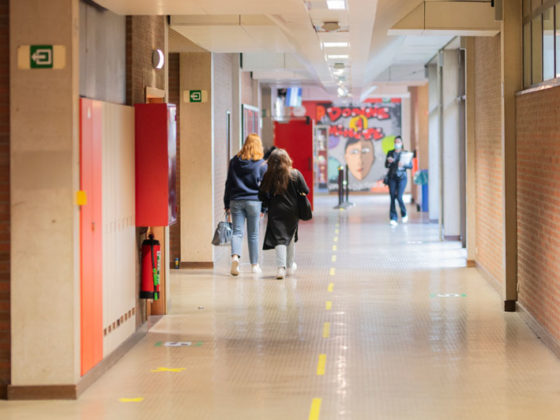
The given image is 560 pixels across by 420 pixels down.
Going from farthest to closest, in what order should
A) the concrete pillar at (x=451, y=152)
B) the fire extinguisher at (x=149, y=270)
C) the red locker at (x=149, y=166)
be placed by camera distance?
the concrete pillar at (x=451, y=152), the fire extinguisher at (x=149, y=270), the red locker at (x=149, y=166)

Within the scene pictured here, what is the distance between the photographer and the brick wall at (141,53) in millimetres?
8570

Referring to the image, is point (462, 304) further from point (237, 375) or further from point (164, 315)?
point (237, 375)

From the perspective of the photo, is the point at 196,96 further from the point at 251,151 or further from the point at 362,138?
the point at 362,138

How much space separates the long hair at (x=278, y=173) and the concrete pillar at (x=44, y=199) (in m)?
5.43

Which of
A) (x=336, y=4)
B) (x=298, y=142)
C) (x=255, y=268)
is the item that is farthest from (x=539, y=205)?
(x=298, y=142)

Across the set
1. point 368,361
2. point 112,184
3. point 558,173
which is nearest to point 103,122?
point 112,184

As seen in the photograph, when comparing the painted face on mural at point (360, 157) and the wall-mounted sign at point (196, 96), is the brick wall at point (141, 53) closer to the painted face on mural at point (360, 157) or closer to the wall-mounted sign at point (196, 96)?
the wall-mounted sign at point (196, 96)

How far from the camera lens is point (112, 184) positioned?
759 cm

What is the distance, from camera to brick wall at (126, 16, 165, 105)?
8.57 meters

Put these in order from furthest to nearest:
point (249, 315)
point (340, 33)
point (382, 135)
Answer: point (382, 135) < point (340, 33) < point (249, 315)

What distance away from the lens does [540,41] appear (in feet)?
29.0

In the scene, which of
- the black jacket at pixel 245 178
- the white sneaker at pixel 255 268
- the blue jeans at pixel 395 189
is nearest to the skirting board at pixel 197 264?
the white sneaker at pixel 255 268

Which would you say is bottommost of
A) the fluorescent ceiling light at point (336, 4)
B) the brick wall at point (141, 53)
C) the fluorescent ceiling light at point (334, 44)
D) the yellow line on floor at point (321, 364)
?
the yellow line on floor at point (321, 364)

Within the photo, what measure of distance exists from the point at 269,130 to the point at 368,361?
18.9 m
